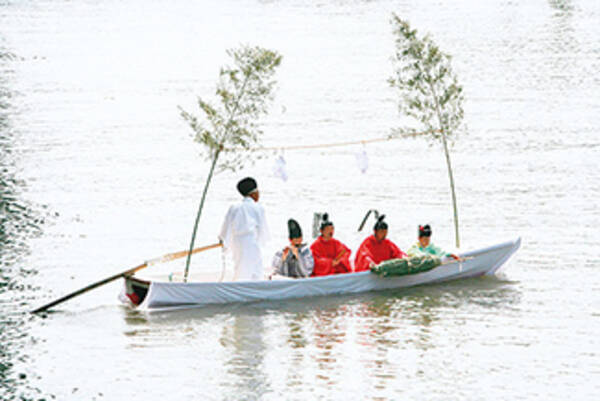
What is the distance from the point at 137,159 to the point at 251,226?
2161 centimetres

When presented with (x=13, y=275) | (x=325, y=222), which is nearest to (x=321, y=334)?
(x=325, y=222)

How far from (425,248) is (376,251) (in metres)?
1.02

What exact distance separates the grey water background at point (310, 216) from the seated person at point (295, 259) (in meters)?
0.61

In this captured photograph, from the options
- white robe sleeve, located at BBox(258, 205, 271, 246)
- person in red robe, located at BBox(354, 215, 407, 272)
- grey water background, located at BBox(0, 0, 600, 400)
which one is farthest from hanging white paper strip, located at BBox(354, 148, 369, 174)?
white robe sleeve, located at BBox(258, 205, 271, 246)

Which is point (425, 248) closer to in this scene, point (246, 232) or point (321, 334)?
point (321, 334)

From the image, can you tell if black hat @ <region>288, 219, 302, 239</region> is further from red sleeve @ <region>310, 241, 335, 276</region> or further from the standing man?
red sleeve @ <region>310, 241, 335, 276</region>

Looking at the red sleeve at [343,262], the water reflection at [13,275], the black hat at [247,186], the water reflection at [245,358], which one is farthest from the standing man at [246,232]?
the water reflection at [13,275]

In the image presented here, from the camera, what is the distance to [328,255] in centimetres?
1973

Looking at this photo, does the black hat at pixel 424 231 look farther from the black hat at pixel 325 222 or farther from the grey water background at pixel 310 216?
the black hat at pixel 325 222

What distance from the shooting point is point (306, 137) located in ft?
139

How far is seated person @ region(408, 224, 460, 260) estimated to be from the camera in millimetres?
19953

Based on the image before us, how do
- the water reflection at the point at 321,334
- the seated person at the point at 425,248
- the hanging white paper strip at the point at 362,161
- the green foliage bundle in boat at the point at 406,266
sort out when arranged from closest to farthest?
the water reflection at the point at 321,334, the green foliage bundle in boat at the point at 406,266, the seated person at the point at 425,248, the hanging white paper strip at the point at 362,161

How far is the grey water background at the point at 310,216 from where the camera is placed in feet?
52.3

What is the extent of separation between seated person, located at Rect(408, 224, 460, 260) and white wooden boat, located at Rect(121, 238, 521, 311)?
1.15 feet
